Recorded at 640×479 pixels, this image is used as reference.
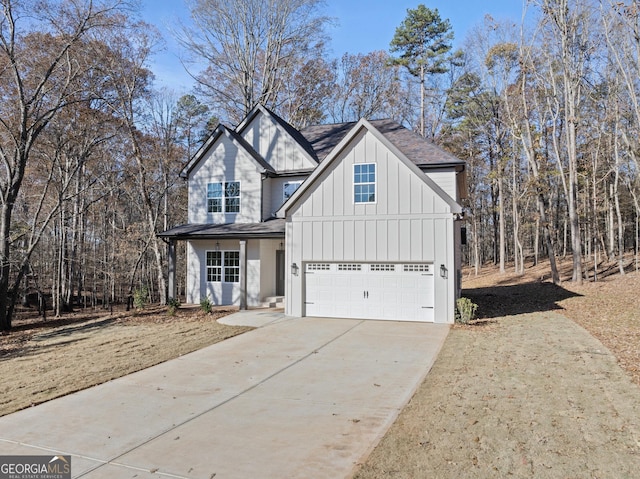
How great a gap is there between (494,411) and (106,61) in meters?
21.6

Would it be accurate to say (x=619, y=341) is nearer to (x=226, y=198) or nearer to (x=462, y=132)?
(x=226, y=198)

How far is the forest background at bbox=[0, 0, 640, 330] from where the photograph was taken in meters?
17.2

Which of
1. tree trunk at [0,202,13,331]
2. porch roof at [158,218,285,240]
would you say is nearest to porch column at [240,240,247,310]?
porch roof at [158,218,285,240]

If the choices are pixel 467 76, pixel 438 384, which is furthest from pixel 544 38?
pixel 438 384

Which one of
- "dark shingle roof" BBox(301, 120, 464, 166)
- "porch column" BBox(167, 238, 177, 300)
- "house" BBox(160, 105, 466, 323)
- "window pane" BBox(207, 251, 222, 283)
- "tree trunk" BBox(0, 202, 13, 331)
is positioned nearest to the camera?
"house" BBox(160, 105, 466, 323)

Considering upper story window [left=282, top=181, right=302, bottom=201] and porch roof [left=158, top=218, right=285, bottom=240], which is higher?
upper story window [left=282, top=181, right=302, bottom=201]

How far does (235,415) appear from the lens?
19.2 feet

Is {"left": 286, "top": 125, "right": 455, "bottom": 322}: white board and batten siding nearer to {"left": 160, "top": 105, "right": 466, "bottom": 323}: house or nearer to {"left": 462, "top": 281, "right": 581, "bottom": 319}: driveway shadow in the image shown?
{"left": 160, "top": 105, "right": 466, "bottom": 323}: house

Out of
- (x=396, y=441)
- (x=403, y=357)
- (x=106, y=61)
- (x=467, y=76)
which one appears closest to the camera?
(x=396, y=441)

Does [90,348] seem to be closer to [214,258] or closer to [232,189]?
[214,258]

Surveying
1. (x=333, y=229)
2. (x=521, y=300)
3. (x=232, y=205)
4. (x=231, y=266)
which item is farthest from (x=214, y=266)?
(x=521, y=300)

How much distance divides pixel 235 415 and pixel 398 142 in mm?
14545

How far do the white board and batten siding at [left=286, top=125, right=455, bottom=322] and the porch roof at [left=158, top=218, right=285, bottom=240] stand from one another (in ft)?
5.08

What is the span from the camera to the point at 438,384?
7.09 meters
